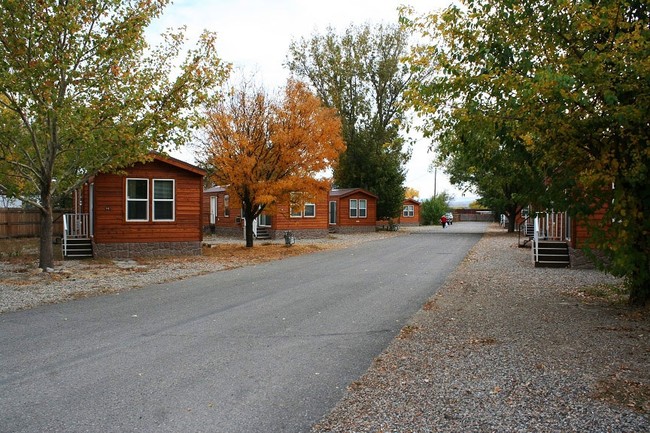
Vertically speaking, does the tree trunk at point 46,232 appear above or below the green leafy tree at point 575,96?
below

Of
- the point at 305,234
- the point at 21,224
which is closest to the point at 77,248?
the point at 21,224

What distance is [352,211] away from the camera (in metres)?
36.1

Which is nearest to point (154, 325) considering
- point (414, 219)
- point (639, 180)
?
point (639, 180)

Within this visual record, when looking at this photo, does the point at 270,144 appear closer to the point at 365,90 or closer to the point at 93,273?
the point at 93,273

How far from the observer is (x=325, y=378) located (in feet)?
15.5

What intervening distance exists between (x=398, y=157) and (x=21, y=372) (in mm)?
36529

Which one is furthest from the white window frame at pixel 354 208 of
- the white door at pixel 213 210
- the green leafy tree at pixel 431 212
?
the green leafy tree at pixel 431 212

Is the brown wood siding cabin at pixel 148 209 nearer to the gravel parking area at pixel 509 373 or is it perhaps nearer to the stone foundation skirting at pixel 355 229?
the gravel parking area at pixel 509 373

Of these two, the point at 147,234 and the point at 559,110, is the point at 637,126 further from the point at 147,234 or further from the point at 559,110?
the point at 147,234

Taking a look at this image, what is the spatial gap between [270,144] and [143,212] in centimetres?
552

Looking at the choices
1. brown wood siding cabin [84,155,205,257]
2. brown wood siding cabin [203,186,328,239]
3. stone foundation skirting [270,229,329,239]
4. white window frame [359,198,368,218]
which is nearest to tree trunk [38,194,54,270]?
brown wood siding cabin [84,155,205,257]

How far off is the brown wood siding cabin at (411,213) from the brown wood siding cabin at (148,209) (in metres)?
36.1

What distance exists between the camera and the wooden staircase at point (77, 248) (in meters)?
16.6

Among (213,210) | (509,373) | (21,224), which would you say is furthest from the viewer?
(213,210)
